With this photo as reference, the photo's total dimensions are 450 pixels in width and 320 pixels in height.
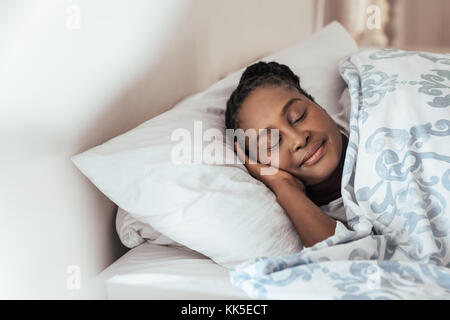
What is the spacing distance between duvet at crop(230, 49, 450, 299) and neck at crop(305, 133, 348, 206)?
118mm

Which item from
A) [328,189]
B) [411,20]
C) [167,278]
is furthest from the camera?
[411,20]

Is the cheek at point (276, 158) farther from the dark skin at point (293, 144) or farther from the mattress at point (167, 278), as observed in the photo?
the mattress at point (167, 278)

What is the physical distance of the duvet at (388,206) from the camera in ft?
2.33

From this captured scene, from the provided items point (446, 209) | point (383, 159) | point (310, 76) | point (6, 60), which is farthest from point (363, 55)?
point (6, 60)

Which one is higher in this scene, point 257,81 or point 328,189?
point 257,81

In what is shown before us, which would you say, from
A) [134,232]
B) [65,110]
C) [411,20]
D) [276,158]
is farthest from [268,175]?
[411,20]

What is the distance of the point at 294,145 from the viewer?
3.39ft

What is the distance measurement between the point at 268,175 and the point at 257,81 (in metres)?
0.22

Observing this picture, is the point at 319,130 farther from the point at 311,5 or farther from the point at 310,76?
the point at 311,5

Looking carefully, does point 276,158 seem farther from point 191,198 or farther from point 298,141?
point 191,198

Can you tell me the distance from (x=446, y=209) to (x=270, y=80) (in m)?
0.46

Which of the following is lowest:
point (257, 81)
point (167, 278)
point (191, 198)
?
point (167, 278)

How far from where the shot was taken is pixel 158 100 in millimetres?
1227
